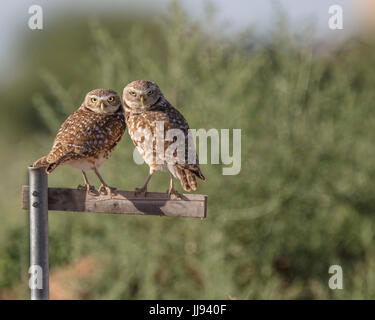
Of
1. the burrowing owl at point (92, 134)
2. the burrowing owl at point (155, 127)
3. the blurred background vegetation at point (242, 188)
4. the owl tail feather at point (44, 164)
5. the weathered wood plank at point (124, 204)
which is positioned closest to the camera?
the owl tail feather at point (44, 164)

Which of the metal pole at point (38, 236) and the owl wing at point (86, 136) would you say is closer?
the metal pole at point (38, 236)

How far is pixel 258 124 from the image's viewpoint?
8227 millimetres

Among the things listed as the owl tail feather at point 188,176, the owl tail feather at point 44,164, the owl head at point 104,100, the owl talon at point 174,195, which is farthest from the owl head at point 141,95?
the owl tail feather at point 44,164

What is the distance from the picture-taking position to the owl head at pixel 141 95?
344 centimetres

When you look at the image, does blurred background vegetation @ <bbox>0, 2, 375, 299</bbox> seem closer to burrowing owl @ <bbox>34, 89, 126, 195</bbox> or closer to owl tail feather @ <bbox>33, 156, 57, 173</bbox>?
burrowing owl @ <bbox>34, 89, 126, 195</bbox>

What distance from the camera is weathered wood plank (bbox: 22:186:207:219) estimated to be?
3.11 meters

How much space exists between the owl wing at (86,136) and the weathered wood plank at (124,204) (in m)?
0.20

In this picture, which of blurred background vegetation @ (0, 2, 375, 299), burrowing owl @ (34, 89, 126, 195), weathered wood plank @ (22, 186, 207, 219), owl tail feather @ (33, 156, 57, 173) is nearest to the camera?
owl tail feather @ (33, 156, 57, 173)

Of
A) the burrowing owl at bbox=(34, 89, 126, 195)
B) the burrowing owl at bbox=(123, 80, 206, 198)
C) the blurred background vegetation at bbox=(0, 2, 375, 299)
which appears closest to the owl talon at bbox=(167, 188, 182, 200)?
the burrowing owl at bbox=(123, 80, 206, 198)

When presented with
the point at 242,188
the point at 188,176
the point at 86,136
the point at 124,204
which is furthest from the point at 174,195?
the point at 242,188

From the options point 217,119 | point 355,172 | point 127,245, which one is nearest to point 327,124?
point 355,172

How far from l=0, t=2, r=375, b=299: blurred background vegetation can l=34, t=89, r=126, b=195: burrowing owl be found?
3.83 m

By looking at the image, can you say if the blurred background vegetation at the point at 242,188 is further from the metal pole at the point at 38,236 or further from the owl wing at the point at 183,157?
the metal pole at the point at 38,236

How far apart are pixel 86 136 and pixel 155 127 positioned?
423 millimetres
